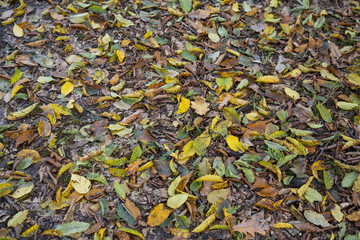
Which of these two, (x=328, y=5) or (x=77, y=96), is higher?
(x=328, y=5)

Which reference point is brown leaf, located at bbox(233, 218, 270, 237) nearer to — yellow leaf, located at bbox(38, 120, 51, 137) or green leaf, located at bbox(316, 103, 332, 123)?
green leaf, located at bbox(316, 103, 332, 123)

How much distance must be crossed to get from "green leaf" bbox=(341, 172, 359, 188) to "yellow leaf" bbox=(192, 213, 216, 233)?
109 cm

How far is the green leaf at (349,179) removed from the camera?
2.27 meters

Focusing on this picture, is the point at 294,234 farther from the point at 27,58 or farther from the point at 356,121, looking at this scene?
the point at 27,58

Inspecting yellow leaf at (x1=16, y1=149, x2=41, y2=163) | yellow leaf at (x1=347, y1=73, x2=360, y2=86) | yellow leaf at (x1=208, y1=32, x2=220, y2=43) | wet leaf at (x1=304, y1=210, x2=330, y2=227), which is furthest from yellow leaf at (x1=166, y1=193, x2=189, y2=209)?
yellow leaf at (x1=347, y1=73, x2=360, y2=86)

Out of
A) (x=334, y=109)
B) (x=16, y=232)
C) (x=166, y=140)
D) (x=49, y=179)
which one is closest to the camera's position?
(x=16, y=232)

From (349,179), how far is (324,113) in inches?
26.2

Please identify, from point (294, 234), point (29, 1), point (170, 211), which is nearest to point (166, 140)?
point (170, 211)

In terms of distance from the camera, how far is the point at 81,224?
2.03 metres

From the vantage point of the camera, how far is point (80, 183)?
2195mm

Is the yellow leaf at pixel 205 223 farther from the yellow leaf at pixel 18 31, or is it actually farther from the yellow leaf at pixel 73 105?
the yellow leaf at pixel 18 31

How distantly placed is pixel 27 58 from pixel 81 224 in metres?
1.93

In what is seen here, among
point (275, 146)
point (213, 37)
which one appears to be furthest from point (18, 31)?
point (275, 146)

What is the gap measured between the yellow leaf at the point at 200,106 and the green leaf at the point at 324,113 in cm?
105
